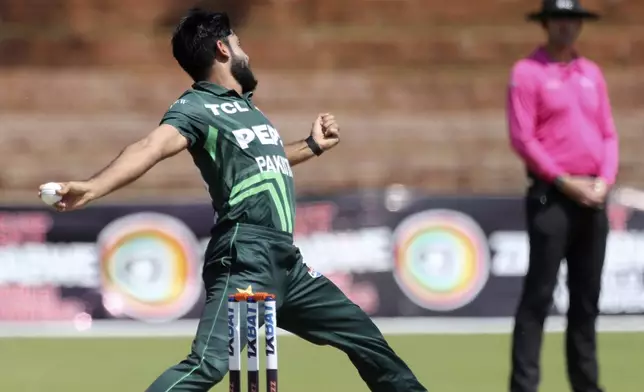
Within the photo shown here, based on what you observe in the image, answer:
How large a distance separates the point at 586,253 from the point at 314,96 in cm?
785

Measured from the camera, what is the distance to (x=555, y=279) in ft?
18.7

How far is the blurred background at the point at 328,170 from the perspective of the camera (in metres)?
9.16

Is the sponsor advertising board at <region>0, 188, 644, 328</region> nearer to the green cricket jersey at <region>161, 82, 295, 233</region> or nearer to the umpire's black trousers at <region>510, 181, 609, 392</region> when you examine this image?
the umpire's black trousers at <region>510, 181, 609, 392</region>

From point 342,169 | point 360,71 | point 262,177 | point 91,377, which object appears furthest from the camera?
point 360,71

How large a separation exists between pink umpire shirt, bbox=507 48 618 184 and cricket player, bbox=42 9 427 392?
1.31 m

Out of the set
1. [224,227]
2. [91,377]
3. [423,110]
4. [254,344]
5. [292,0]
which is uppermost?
[292,0]

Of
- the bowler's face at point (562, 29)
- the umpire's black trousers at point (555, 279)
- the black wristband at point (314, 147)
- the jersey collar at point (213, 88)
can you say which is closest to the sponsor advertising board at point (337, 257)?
the umpire's black trousers at point (555, 279)

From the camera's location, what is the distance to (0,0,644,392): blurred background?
9.16 m

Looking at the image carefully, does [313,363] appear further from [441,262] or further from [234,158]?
[234,158]

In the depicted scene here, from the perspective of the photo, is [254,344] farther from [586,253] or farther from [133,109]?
[133,109]

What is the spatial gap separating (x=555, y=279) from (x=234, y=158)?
188 centimetres

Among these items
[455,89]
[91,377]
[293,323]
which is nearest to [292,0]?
[455,89]

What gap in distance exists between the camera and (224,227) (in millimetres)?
4535

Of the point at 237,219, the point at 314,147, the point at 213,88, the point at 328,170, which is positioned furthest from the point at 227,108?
the point at 328,170
